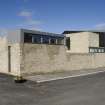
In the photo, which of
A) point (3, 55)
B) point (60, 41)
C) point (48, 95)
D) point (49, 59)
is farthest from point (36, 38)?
point (48, 95)

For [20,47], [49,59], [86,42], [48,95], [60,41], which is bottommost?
[48,95]

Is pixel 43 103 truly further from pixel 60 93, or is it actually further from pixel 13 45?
pixel 13 45

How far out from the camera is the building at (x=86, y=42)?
120ft

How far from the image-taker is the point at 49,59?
23.9 metres

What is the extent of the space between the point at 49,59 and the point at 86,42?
47.8 feet

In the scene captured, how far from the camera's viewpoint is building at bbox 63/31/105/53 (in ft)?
120

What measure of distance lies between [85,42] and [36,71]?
16797 millimetres

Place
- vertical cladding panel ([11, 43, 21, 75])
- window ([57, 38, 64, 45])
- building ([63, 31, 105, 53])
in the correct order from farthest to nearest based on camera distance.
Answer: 1. building ([63, 31, 105, 53])
2. window ([57, 38, 64, 45])
3. vertical cladding panel ([11, 43, 21, 75])

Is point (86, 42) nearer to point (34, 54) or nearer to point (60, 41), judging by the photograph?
point (60, 41)

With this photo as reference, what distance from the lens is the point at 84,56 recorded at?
29938 mm

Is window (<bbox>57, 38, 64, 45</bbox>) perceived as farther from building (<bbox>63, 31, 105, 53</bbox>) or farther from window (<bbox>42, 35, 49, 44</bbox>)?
building (<bbox>63, 31, 105, 53</bbox>)

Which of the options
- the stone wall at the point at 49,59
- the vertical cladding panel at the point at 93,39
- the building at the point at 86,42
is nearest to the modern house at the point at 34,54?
the stone wall at the point at 49,59

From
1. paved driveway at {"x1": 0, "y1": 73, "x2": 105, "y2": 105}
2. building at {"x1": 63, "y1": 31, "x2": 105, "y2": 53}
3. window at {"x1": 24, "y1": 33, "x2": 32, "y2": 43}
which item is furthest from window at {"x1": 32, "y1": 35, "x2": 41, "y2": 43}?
building at {"x1": 63, "y1": 31, "x2": 105, "y2": 53}

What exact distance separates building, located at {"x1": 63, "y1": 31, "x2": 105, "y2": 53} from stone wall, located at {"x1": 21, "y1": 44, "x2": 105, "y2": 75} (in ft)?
20.9
